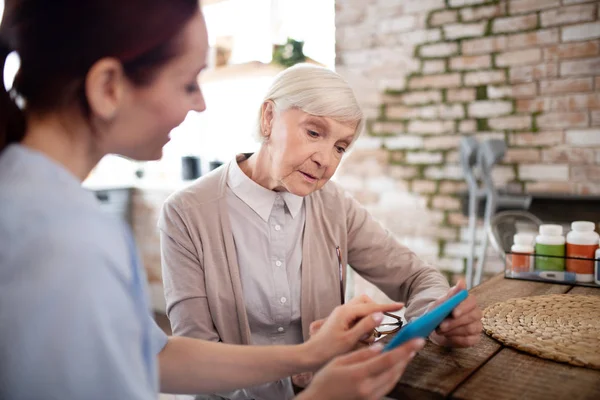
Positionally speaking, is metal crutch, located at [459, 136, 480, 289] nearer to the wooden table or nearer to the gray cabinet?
the wooden table

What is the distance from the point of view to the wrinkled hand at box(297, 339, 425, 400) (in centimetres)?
70

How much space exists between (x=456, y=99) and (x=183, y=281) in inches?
87.4

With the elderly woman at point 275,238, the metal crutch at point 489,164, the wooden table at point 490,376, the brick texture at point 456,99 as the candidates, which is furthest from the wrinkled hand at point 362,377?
the brick texture at point 456,99

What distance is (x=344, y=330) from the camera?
0.93 m

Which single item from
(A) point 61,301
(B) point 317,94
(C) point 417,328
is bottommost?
(C) point 417,328

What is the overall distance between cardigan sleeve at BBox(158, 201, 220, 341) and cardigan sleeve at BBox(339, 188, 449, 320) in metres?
0.50

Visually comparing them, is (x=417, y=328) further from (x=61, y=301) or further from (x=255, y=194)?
(x=255, y=194)

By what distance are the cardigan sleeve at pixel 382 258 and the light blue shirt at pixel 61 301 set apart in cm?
107

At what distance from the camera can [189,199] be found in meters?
1.39

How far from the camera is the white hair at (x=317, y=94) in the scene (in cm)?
131

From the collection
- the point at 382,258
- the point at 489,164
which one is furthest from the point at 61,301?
the point at 489,164

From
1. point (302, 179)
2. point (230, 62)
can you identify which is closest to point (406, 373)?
point (302, 179)

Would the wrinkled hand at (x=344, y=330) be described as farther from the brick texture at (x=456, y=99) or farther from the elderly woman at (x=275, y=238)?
the brick texture at (x=456, y=99)

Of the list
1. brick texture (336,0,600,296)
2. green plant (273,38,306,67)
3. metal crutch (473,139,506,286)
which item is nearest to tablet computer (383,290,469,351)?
metal crutch (473,139,506,286)
